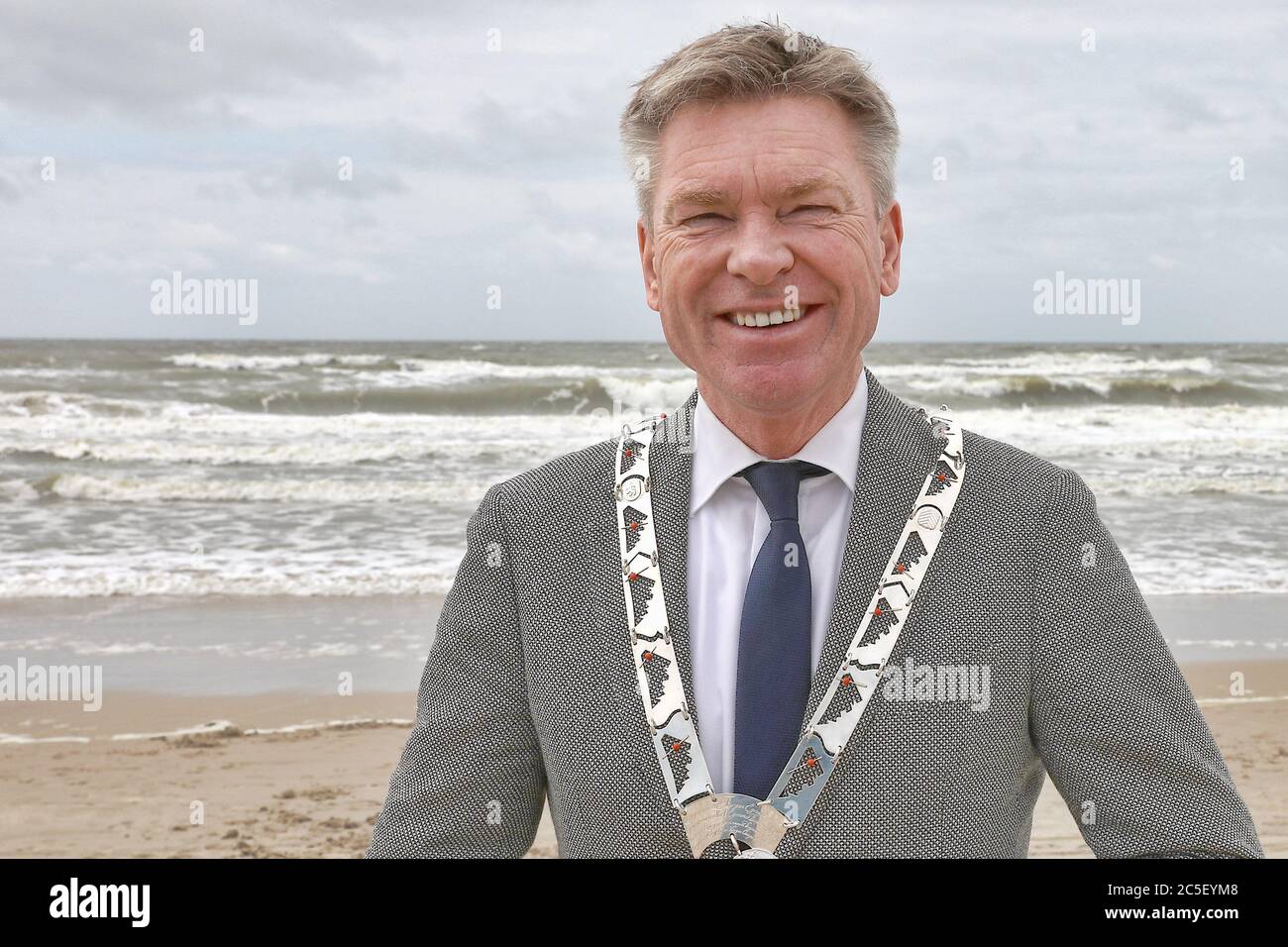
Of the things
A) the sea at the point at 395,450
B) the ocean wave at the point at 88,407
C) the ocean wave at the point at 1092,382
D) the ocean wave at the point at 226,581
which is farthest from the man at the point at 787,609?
the ocean wave at the point at 1092,382

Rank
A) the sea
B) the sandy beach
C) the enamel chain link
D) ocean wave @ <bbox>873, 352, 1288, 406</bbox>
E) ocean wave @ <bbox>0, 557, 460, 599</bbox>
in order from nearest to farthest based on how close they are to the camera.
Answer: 1. the enamel chain link
2. the sandy beach
3. ocean wave @ <bbox>0, 557, 460, 599</bbox>
4. the sea
5. ocean wave @ <bbox>873, 352, 1288, 406</bbox>

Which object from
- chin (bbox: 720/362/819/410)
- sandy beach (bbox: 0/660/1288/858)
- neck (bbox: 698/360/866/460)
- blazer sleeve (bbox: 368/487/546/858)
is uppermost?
chin (bbox: 720/362/819/410)

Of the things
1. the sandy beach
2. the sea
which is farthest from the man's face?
the sea

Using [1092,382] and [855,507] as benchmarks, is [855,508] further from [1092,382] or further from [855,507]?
[1092,382]

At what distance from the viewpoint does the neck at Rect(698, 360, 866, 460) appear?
144 cm

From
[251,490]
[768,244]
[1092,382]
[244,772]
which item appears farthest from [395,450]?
[768,244]

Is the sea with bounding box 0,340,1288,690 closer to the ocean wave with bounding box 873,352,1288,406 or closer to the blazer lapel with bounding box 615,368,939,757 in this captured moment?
the ocean wave with bounding box 873,352,1288,406

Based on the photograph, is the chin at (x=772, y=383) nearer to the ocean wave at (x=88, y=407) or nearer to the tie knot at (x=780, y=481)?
the tie knot at (x=780, y=481)

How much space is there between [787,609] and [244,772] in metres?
4.33

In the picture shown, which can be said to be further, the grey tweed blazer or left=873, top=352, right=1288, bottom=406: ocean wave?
left=873, top=352, right=1288, bottom=406: ocean wave

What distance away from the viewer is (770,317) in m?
1.37

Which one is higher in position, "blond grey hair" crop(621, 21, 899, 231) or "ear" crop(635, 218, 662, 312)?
"blond grey hair" crop(621, 21, 899, 231)
